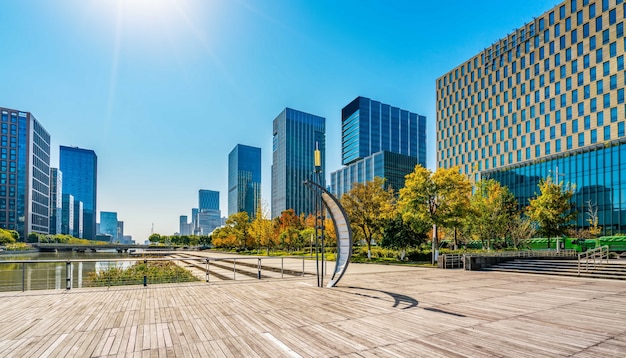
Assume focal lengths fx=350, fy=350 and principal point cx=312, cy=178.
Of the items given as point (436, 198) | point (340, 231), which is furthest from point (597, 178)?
point (340, 231)

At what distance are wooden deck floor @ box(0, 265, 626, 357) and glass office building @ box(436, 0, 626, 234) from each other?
48.5m

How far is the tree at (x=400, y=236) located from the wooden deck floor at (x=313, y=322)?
19.1m

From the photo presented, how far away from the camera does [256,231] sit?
2210 inches

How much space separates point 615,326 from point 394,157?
125429 millimetres

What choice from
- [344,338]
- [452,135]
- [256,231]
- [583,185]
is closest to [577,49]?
[583,185]

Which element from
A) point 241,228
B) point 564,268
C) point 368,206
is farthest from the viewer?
point 241,228

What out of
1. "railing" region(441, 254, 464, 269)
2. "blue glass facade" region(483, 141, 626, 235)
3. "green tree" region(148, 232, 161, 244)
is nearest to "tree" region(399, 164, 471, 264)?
"railing" region(441, 254, 464, 269)

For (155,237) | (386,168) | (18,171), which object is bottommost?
(155,237)

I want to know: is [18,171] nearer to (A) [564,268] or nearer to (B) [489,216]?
(B) [489,216]

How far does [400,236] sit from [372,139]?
132m

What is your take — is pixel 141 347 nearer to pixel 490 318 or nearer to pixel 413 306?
pixel 413 306

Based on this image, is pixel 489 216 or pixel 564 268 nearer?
pixel 564 268

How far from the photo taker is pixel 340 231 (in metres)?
13.8

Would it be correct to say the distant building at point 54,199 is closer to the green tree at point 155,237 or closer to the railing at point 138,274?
the green tree at point 155,237
